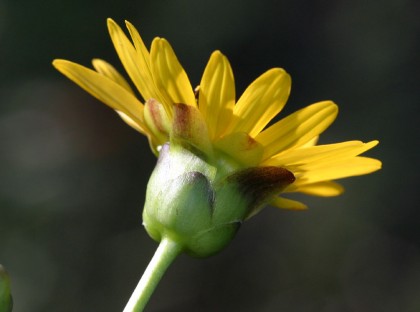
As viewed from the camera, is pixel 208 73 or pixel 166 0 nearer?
pixel 208 73

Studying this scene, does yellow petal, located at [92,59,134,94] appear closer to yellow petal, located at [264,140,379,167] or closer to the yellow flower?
the yellow flower

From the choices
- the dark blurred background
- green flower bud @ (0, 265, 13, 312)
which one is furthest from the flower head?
the dark blurred background

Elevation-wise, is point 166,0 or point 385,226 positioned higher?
point 166,0

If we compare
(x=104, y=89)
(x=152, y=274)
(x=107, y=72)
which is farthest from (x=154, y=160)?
(x=152, y=274)

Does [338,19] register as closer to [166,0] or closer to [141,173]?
[166,0]

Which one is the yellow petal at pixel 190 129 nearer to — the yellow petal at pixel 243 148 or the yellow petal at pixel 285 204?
the yellow petal at pixel 243 148

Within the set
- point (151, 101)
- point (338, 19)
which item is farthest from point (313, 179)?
point (338, 19)
